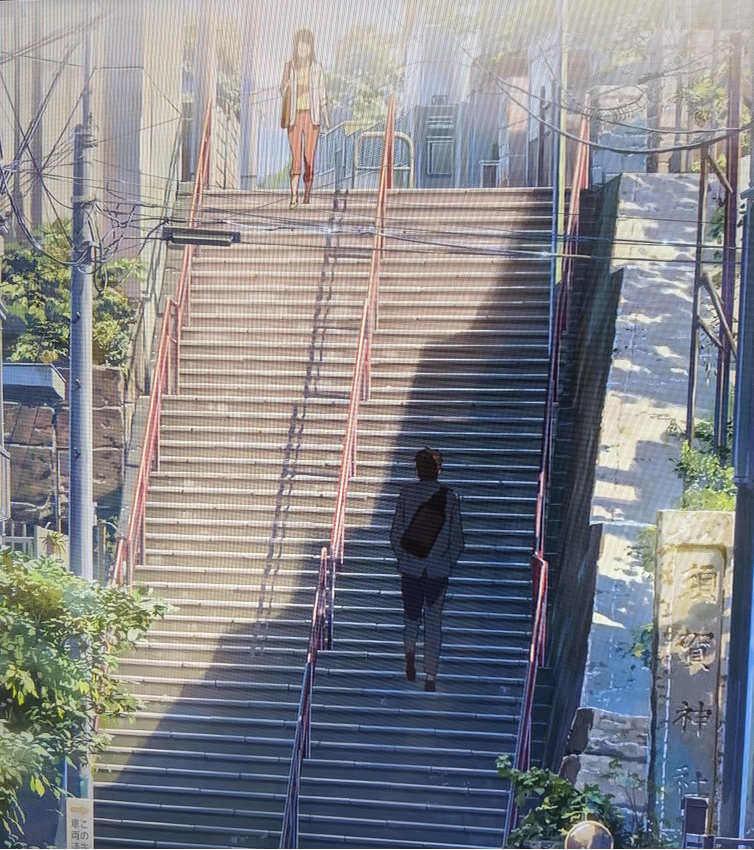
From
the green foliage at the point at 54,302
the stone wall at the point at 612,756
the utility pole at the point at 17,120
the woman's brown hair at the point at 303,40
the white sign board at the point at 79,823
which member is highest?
the woman's brown hair at the point at 303,40

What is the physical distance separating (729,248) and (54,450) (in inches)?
→ 71.7

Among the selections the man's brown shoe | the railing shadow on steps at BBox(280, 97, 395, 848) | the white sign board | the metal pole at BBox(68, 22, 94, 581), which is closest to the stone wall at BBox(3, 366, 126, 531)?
the metal pole at BBox(68, 22, 94, 581)

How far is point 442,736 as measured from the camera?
10.0 ft

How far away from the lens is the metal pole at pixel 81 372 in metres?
3.22

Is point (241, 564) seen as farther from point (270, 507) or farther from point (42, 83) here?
point (42, 83)

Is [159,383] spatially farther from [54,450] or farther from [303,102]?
[303,102]

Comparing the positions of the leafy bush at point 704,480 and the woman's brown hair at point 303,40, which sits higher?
the woman's brown hair at point 303,40

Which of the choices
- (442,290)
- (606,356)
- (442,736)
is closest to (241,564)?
→ (442,736)

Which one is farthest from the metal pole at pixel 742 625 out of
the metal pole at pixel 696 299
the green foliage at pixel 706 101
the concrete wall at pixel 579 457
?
the concrete wall at pixel 579 457

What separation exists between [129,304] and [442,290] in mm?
828

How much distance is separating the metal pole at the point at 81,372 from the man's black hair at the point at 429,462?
0.87 meters

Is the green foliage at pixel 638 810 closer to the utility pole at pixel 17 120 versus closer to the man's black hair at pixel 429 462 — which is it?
the man's black hair at pixel 429 462

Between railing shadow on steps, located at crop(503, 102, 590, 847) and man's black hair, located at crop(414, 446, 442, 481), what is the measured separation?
0.26 metres

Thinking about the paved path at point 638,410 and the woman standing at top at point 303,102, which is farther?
the woman standing at top at point 303,102
